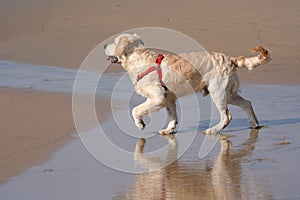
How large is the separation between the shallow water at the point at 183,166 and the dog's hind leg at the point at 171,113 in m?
0.17

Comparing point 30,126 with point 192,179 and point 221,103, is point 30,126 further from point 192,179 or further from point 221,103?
point 192,179

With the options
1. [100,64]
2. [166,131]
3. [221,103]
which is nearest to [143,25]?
[100,64]

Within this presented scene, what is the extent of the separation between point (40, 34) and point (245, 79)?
7650 millimetres

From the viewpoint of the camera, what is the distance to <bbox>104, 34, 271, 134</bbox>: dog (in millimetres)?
8805

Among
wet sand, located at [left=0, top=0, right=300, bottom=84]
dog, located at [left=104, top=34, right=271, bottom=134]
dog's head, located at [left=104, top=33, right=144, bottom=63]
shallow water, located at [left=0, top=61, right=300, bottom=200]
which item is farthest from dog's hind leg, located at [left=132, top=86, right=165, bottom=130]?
wet sand, located at [left=0, top=0, right=300, bottom=84]

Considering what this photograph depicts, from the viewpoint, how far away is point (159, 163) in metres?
7.13

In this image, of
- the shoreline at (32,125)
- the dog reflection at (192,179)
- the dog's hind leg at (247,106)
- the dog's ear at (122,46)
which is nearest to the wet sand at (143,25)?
the dog's hind leg at (247,106)

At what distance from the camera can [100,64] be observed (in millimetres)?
13930

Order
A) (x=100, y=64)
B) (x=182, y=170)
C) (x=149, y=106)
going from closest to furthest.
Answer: (x=182, y=170) < (x=149, y=106) < (x=100, y=64)

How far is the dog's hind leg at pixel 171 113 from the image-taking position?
346 inches

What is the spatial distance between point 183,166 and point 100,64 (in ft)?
23.7

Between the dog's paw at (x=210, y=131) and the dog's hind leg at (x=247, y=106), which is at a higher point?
the dog's hind leg at (x=247, y=106)

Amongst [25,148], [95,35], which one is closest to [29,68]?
[95,35]

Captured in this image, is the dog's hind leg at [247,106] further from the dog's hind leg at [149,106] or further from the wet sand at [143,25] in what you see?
the wet sand at [143,25]
